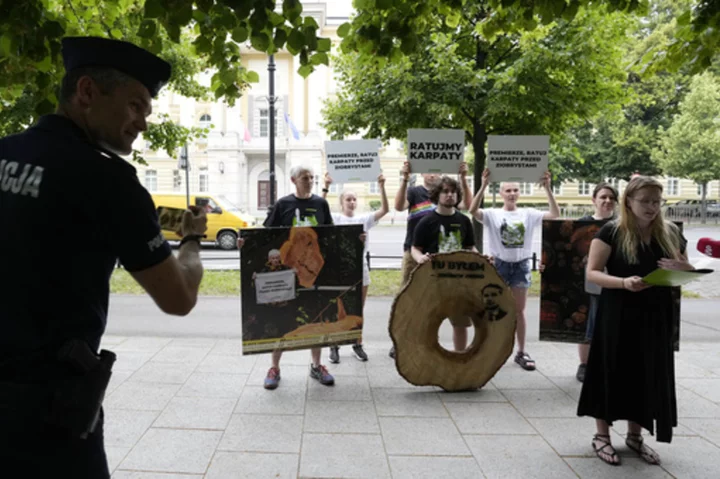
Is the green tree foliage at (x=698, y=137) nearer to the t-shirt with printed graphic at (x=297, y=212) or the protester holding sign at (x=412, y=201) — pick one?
the protester holding sign at (x=412, y=201)

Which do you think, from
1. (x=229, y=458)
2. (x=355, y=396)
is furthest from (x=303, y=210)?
(x=229, y=458)

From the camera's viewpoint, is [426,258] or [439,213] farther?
A: [439,213]

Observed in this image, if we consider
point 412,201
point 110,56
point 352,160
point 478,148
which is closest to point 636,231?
point 412,201

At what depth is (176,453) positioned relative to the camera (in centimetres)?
380

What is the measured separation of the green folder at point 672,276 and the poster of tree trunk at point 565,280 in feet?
8.35

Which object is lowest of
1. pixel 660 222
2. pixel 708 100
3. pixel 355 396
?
pixel 355 396

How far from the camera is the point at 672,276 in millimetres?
3115

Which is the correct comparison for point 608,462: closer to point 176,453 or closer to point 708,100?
point 176,453

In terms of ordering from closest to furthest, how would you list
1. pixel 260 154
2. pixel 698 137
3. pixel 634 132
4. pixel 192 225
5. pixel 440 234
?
pixel 192 225 → pixel 440 234 → pixel 698 137 → pixel 634 132 → pixel 260 154

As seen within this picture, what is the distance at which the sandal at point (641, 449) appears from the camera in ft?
12.2

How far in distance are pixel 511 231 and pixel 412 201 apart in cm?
123

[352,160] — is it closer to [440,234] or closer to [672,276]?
[440,234]

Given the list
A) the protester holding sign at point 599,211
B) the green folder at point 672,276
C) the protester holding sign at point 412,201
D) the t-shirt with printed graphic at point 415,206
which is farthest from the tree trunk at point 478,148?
the green folder at point 672,276

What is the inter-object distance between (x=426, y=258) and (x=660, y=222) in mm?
1843
